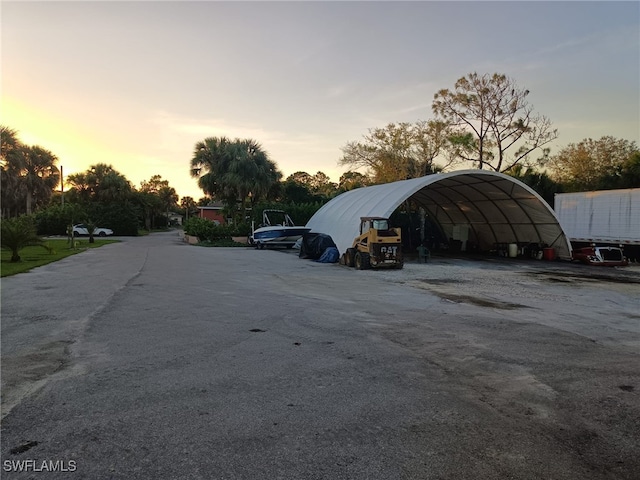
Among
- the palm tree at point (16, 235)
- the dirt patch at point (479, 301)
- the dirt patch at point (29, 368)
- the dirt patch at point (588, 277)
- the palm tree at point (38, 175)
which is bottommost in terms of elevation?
the dirt patch at point (29, 368)

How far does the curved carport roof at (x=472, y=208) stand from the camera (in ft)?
71.5

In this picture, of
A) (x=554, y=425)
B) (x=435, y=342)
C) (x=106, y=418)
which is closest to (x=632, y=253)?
(x=435, y=342)

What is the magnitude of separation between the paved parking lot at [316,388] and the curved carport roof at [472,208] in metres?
11.7

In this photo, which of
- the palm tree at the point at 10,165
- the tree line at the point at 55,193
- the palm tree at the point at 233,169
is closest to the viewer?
the palm tree at the point at 233,169

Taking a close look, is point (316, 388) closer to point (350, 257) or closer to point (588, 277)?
point (350, 257)

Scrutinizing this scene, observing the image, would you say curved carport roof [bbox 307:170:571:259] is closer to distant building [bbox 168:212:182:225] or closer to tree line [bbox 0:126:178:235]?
tree line [bbox 0:126:178:235]

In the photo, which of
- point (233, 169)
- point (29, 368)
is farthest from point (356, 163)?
point (29, 368)

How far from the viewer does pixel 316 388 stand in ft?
15.8

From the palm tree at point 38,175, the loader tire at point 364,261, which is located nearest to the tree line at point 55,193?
the palm tree at point 38,175

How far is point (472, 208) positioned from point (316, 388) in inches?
1045

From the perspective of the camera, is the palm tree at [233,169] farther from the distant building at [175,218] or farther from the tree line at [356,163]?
the distant building at [175,218]

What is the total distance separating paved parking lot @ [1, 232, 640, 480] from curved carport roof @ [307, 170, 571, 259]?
38.5 feet

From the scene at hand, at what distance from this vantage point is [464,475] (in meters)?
3.15

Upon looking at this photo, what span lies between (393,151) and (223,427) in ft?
151
